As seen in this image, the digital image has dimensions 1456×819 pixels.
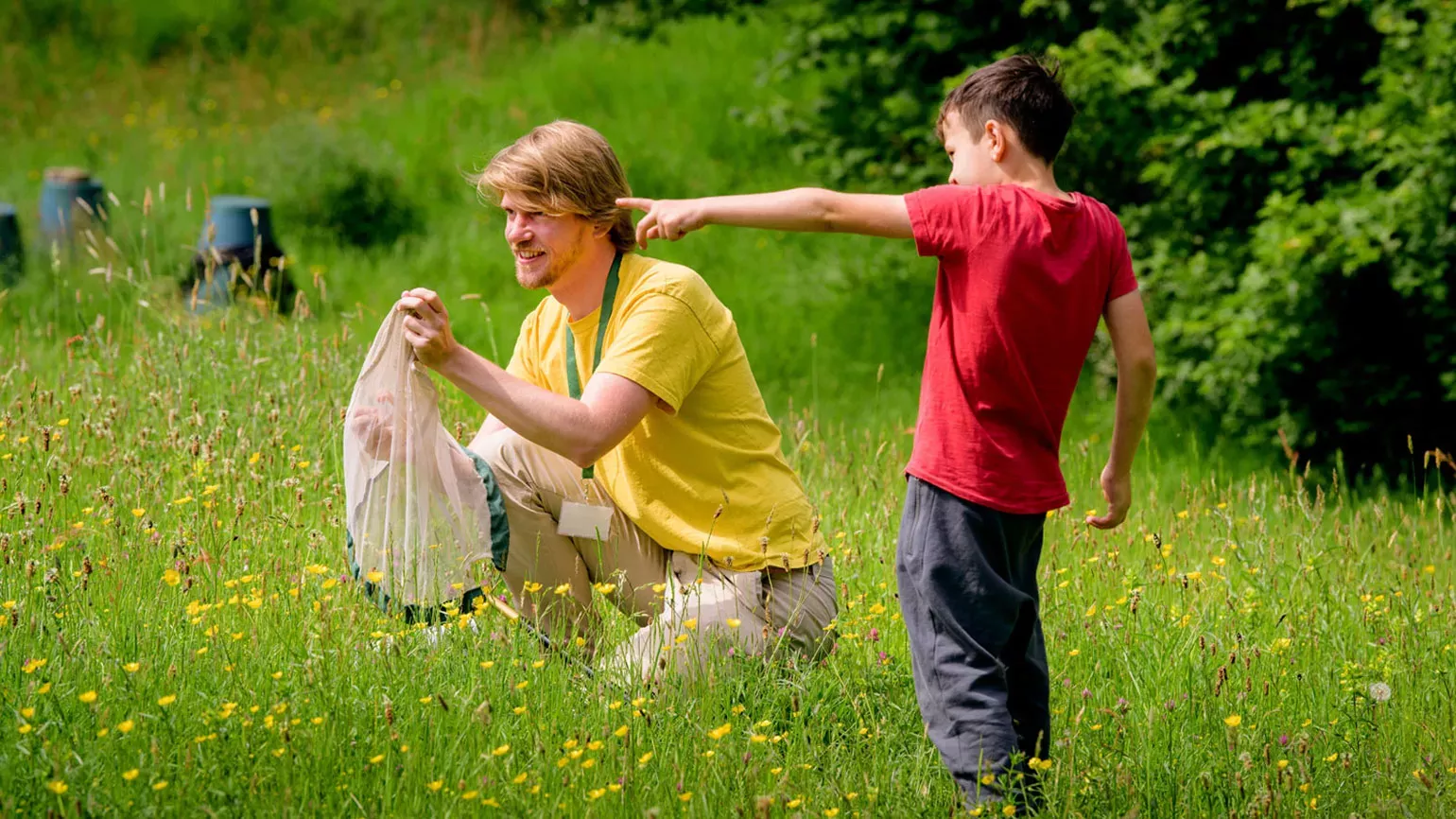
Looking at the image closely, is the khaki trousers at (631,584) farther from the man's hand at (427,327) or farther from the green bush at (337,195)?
the green bush at (337,195)

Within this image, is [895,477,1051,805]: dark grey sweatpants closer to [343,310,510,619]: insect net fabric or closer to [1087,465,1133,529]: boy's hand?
[1087,465,1133,529]: boy's hand

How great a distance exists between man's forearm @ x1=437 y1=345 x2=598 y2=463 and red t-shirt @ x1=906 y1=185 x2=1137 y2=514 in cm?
72

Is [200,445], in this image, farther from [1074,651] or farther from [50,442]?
[1074,651]

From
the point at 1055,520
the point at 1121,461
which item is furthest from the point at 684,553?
the point at 1055,520

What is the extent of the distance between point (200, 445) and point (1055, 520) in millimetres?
2633

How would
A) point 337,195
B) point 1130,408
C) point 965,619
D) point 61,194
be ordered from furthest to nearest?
point 337,195
point 61,194
point 1130,408
point 965,619

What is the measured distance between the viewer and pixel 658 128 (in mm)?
12109

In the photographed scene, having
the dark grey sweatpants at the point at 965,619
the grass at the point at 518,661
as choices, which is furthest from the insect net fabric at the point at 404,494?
the dark grey sweatpants at the point at 965,619

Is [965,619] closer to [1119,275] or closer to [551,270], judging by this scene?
[1119,275]

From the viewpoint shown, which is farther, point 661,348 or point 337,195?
point 337,195

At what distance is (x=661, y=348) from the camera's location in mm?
3172

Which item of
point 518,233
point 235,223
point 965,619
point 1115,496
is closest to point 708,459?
point 518,233

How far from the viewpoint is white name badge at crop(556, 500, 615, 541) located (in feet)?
11.2

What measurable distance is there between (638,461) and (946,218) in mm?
1076
